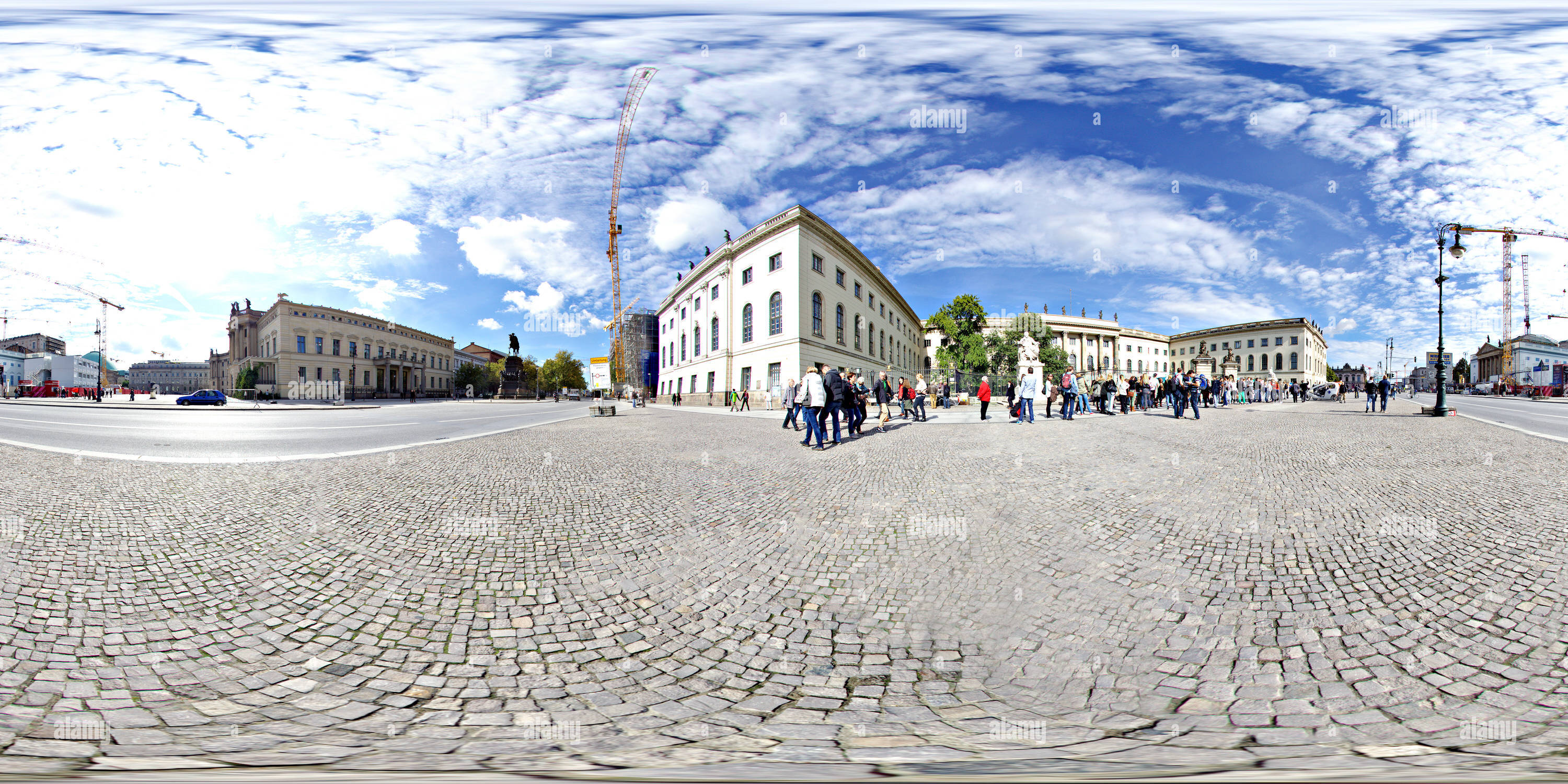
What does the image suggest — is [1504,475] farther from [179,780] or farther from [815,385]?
[179,780]

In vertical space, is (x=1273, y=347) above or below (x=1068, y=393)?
above

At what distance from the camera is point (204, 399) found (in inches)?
1435

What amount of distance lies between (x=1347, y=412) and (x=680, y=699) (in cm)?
2821

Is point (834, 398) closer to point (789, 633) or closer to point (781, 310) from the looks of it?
point (789, 633)

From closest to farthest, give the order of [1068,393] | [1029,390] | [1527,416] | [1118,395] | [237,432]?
[237,432] → [1029,390] → [1068,393] → [1527,416] → [1118,395]

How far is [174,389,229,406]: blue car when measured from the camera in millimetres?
35438

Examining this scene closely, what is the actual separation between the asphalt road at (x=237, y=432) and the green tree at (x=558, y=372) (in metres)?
66.8

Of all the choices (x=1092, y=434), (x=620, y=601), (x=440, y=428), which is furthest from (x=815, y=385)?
(x=440, y=428)

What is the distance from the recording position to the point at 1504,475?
675 centimetres

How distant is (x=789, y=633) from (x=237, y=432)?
17.9m

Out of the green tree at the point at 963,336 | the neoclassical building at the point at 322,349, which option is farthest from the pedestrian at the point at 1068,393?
the neoclassical building at the point at 322,349

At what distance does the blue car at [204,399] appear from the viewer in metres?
35.4

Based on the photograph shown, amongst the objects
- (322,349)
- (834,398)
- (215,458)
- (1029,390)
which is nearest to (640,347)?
(322,349)

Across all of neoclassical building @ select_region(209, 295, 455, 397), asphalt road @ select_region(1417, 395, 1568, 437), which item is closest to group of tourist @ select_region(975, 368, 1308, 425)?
asphalt road @ select_region(1417, 395, 1568, 437)
